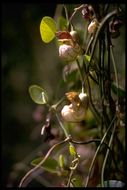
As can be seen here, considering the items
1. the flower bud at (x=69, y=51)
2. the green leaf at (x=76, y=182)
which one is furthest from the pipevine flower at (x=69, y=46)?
the green leaf at (x=76, y=182)

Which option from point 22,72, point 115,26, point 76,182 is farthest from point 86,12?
point 22,72

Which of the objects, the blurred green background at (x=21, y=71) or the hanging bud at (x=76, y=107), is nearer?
the hanging bud at (x=76, y=107)

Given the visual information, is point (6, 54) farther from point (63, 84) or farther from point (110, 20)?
point (110, 20)

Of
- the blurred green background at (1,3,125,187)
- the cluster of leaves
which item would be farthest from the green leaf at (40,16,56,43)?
the blurred green background at (1,3,125,187)

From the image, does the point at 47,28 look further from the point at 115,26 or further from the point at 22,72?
the point at 22,72

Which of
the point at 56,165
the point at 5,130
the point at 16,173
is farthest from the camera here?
the point at 5,130

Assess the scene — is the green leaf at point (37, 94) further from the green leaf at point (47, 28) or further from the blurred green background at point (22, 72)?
the blurred green background at point (22, 72)

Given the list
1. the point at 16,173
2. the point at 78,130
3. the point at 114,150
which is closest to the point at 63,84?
the point at 78,130

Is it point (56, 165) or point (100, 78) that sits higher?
point (100, 78)
